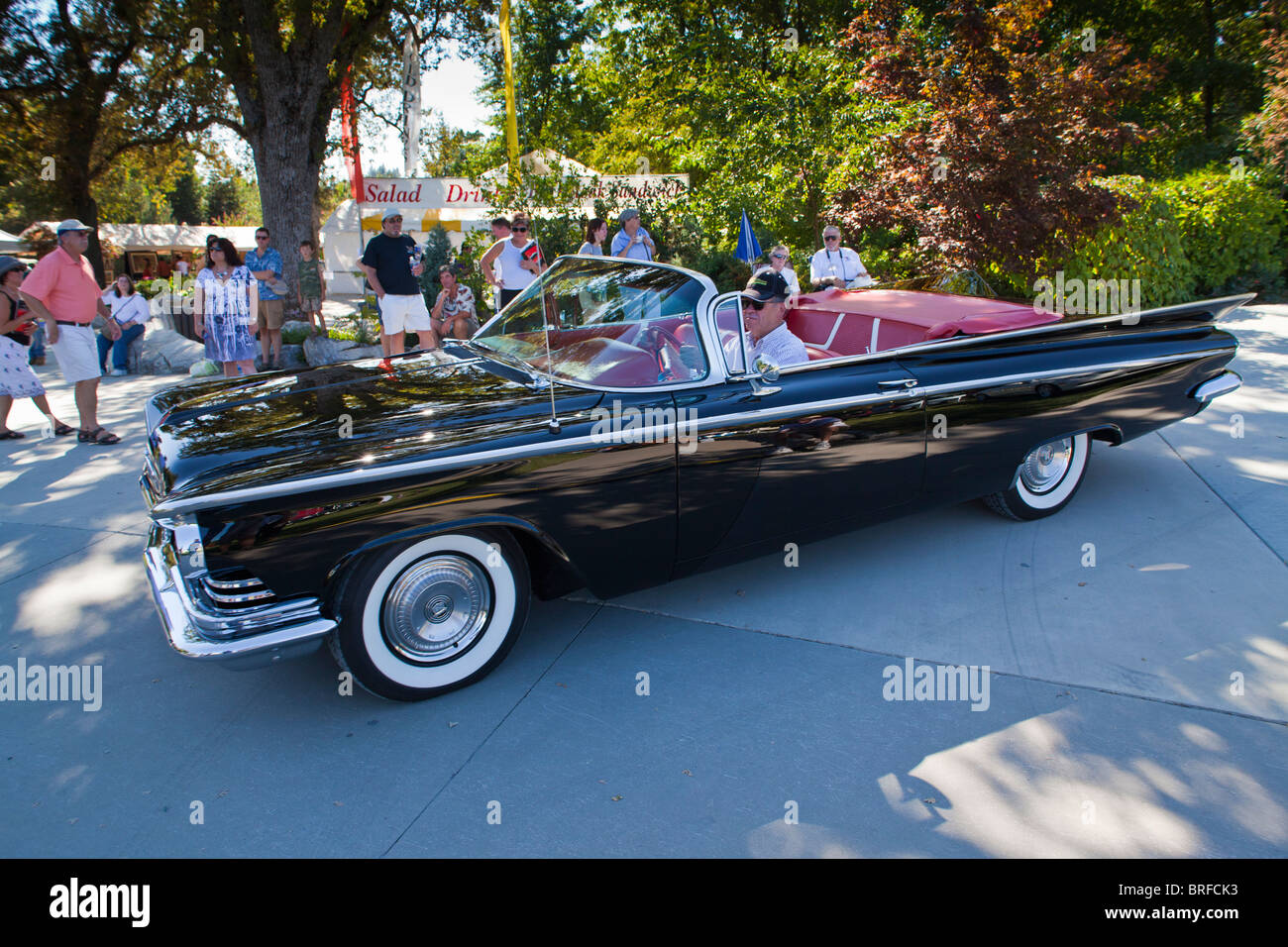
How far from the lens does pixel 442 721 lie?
2.97 metres

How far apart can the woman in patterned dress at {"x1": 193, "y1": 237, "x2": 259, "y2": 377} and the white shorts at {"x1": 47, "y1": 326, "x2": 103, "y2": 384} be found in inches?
53.2

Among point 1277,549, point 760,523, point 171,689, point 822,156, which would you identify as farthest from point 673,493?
point 822,156

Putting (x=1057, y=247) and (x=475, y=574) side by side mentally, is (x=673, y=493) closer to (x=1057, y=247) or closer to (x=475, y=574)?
(x=475, y=574)

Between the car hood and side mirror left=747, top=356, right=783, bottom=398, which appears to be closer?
the car hood

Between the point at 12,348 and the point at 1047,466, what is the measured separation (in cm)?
712

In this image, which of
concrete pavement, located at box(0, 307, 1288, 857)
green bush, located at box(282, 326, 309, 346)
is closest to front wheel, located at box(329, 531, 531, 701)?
concrete pavement, located at box(0, 307, 1288, 857)

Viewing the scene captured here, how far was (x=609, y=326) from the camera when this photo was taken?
3.75 m

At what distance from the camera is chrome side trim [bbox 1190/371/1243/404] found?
4.71 meters

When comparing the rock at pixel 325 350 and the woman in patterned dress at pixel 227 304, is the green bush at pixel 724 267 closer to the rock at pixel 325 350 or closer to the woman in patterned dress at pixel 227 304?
the rock at pixel 325 350

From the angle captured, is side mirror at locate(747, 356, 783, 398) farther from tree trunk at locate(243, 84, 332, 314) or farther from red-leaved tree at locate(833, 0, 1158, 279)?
tree trunk at locate(243, 84, 332, 314)

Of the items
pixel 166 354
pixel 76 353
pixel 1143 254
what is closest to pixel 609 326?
pixel 76 353

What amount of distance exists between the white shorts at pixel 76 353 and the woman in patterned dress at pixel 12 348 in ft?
0.80

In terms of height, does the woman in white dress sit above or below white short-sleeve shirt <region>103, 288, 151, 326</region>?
above

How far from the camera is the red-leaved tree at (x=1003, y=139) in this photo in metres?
8.82
